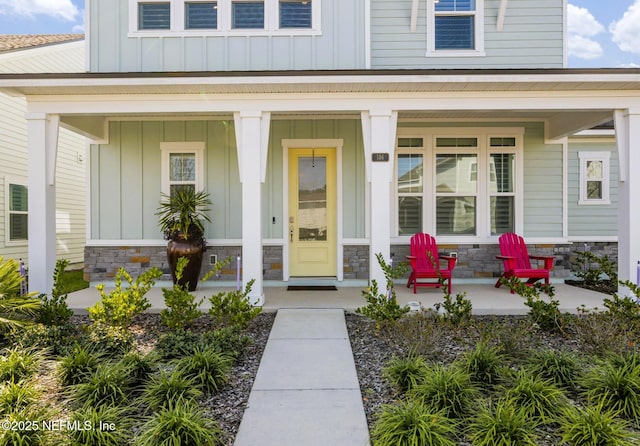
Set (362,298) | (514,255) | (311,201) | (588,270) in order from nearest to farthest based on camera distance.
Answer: (362,298)
(514,255)
(588,270)
(311,201)

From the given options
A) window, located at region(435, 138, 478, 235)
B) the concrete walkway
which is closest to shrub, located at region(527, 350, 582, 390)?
the concrete walkway

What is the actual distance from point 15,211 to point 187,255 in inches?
211

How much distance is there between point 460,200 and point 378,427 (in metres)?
5.57

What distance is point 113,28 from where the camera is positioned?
6871 mm

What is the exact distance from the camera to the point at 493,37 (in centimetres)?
699

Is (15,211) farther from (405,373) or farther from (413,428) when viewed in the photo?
(413,428)

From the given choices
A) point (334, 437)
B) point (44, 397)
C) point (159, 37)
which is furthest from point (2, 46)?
point (334, 437)

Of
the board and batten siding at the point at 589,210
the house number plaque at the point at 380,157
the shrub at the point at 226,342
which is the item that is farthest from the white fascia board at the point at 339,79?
the shrub at the point at 226,342

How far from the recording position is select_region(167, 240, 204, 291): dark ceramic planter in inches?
245

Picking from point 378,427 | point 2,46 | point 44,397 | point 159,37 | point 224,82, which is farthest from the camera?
point 2,46

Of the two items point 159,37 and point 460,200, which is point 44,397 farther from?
point 460,200

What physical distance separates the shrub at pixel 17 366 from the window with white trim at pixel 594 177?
8869 mm

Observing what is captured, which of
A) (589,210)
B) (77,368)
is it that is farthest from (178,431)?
(589,210)

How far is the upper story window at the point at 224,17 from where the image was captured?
22.2 feet
